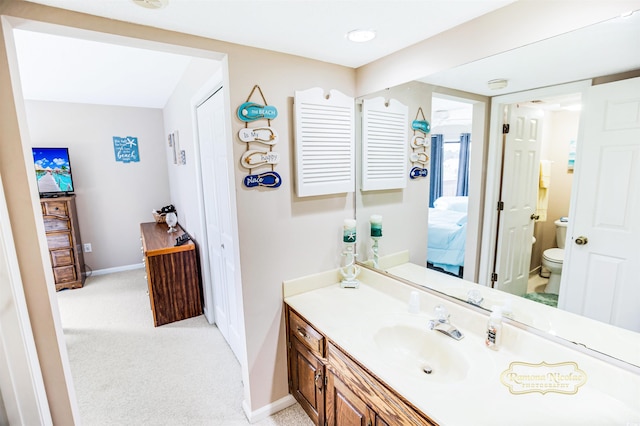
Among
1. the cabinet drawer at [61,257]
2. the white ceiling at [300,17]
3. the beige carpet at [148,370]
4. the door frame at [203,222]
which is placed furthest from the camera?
the cabinet drawer at [61,257]

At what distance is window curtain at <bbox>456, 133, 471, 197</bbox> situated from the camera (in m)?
1.53

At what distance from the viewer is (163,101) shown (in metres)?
4.04

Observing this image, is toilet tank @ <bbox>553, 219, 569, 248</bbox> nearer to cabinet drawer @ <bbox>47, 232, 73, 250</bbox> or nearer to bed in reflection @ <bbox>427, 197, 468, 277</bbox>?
bed in reflection @ <bbox>427, 197, 468, 277</bbox>

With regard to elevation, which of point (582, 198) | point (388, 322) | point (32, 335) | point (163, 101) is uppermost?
point (163, 101)

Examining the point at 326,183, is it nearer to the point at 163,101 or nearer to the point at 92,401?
the point at 92,401

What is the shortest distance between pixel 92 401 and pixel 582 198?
3.05m

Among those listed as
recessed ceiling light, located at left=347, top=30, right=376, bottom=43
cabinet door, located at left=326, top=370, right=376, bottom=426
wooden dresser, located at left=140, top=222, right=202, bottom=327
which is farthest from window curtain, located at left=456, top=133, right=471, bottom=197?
wooden dresser, located at left=140, top=222, right=202, bottom=327

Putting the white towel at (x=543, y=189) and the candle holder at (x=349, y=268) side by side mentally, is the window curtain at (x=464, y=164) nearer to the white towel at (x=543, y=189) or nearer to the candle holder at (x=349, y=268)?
the white towel at (x=543, y=189)

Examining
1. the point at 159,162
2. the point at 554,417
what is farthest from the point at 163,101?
the point at 554,417

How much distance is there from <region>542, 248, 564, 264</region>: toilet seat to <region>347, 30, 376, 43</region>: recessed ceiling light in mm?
1243

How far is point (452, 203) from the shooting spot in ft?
5.44

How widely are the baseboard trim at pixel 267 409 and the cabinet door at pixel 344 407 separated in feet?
1.61

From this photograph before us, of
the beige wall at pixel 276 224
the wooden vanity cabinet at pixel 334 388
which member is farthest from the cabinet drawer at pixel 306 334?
the beige wall at pixel 276 224

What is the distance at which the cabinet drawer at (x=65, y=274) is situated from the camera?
376cm
